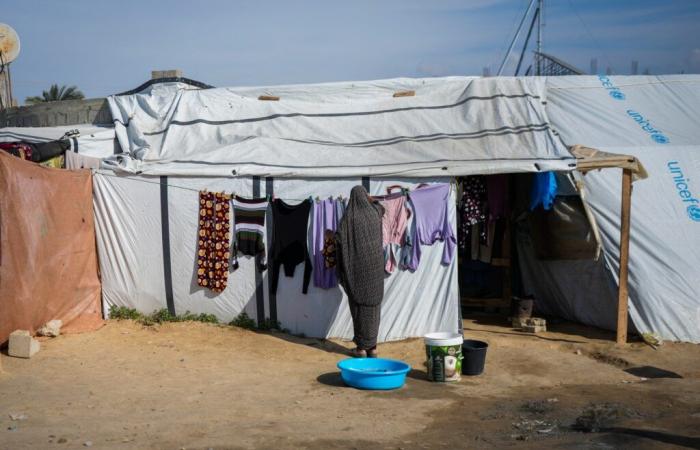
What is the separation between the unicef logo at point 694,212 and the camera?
855cm

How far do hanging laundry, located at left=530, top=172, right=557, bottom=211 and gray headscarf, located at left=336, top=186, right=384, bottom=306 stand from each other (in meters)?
2.09

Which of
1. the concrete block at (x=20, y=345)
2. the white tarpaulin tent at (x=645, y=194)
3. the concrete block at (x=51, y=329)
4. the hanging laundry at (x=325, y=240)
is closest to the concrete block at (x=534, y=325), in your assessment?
the white tarpaulin tent at (x=645, y=194)

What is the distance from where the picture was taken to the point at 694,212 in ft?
28.1

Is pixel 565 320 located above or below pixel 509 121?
below

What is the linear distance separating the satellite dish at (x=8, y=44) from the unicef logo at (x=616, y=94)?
870 cm

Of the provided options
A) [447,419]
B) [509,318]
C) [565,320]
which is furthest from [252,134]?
[447,419]

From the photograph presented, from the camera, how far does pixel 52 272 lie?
27.1 feet

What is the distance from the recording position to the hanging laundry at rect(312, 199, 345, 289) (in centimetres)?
845

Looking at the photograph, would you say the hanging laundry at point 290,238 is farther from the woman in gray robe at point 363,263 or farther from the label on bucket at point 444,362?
the label on bucket at point 444,362

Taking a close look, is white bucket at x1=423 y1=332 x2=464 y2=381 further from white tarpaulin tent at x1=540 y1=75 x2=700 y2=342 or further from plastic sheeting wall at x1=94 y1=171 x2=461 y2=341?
white tarpaulin tent at x1=540 y1=75 x2=700 y2=342

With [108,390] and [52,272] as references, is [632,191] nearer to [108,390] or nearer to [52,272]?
[108,390]

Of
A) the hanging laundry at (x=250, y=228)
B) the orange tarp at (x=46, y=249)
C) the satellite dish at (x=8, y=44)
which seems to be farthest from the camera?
the satellite dish at (x=8, y=44)

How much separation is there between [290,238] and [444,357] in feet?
8.33

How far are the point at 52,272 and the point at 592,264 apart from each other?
614 cm
